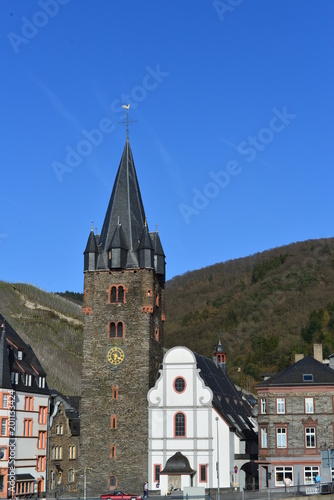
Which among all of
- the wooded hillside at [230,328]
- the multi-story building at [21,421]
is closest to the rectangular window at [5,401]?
the multi-story building at [21,421]

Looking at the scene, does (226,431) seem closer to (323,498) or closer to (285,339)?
(323,498)

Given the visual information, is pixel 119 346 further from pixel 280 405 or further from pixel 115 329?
pixel 280 405

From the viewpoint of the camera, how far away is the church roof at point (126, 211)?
70.3 m

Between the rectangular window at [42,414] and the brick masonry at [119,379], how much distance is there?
398 centimetres

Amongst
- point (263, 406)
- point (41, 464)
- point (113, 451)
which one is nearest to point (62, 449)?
point (41, 464)

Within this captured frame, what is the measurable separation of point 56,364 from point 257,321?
237ft

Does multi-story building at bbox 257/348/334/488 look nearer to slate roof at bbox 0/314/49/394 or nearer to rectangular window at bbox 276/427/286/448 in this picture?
rectangular window at bbox 276/427/286/448

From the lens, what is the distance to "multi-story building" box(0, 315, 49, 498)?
6119cm

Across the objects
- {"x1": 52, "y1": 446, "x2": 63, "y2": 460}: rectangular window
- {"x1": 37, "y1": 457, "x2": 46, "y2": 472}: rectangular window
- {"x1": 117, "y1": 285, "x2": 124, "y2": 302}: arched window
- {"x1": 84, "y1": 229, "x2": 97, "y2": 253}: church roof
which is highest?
{"x1": 84, "y1": 229, "x2": 97, "y2": 253}: church roof

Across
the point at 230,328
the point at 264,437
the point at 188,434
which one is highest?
the point at 230,328

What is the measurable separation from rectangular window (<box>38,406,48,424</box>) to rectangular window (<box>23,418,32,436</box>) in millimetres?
1998

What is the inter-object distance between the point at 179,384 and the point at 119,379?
5198 millimetres

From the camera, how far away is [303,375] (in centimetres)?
6200

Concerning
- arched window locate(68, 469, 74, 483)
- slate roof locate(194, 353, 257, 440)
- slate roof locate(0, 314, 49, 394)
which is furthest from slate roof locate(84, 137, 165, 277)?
arched window locate(68, 469, 74, 483)
